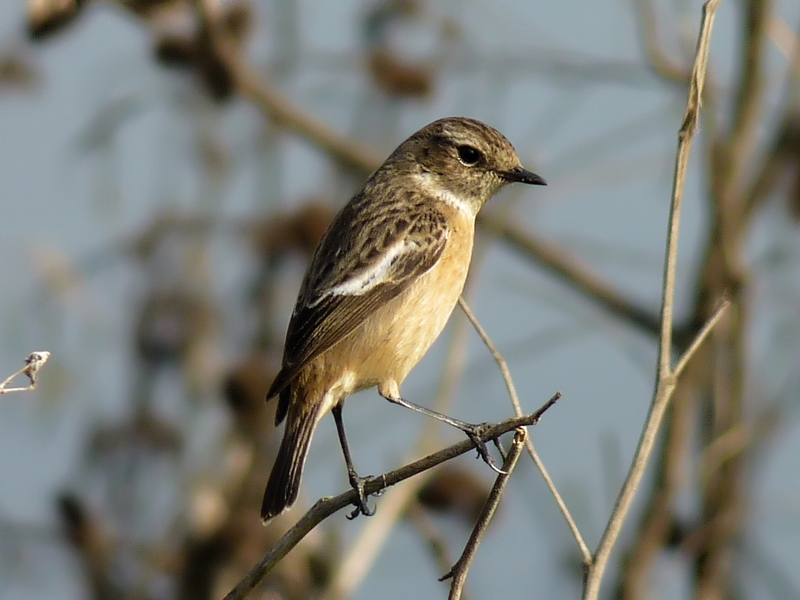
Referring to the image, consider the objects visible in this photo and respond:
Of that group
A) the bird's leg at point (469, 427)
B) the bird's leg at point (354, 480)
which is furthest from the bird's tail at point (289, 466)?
the bird's leg at point (469, 427)

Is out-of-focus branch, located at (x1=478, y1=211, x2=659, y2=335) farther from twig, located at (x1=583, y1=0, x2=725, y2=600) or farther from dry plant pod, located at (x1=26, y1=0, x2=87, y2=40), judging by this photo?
twig, located at (x1=583, y1=0, x2=725, y2=600)

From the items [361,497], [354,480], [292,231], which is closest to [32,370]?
[361,497]

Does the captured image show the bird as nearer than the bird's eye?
Yes

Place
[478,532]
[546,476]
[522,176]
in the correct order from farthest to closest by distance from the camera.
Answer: [522,176] < [546,476] < [478,532]

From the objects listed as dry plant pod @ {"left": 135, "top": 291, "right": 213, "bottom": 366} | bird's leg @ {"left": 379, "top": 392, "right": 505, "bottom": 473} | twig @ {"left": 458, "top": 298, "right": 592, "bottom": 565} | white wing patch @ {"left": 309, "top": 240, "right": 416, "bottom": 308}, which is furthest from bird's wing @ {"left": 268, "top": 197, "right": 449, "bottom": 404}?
dry plant pod @ {"left": 135, "top": 291, "right": 213, "bottom": 366}

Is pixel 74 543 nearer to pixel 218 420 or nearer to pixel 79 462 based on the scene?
pixel 79 462

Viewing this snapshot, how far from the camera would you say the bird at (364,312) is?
362 cm

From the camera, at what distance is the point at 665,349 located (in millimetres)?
2529

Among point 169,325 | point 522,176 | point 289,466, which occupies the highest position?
point 522,176

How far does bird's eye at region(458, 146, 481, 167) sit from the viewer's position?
434 centimetres

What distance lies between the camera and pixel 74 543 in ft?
18.3

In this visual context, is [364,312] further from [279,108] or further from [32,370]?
[279,108]

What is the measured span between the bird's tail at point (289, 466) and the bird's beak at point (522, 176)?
124 centimetres

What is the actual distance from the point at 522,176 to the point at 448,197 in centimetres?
30
